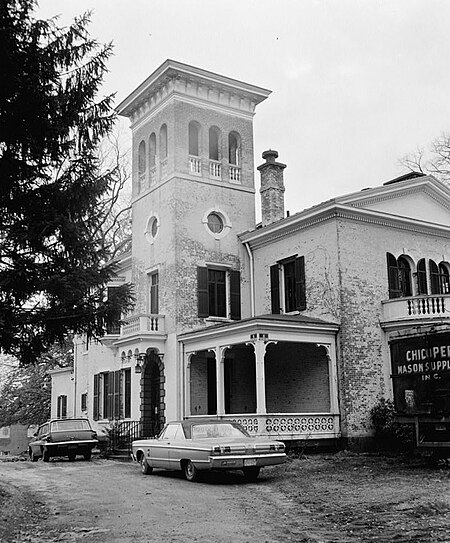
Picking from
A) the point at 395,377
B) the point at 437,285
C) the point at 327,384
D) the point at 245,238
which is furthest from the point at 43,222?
the point at 437,285

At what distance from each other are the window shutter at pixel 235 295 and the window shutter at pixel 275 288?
5.13 feet

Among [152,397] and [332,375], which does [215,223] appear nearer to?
[152,397]

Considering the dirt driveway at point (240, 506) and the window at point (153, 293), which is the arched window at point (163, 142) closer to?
the window at point (153, 293)

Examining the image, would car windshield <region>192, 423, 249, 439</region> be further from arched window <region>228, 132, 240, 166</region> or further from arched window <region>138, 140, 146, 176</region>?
arched window <region>138, 140, 146, 176</region>

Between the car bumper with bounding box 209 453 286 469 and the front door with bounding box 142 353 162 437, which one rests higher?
the front door with bounding box 142 353 162 437

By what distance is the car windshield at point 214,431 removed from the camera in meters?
15.6

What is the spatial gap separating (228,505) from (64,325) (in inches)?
178

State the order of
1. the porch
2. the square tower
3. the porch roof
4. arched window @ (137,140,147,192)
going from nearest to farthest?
the porch → the porch roof → the square tower → arched window @ (137,140,147,192)

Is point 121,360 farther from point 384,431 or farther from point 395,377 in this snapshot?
point 395,377

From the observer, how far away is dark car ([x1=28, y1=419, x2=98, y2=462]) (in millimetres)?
22828

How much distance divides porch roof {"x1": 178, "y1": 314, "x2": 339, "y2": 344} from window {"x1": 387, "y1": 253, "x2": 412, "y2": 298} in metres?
2.92

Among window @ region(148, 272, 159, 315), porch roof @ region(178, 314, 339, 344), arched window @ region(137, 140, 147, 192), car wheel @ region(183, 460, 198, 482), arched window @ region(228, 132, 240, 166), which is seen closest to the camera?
car wheel @ region(183, 460, 198, 482)

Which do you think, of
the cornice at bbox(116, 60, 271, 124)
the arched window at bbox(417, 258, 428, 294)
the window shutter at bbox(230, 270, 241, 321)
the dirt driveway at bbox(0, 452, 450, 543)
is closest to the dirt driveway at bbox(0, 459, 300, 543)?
the dirt driveway at bbox(0, 452, 450, 543)

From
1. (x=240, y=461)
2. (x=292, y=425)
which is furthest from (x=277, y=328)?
(x=240, y=461)
